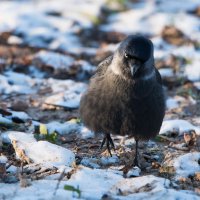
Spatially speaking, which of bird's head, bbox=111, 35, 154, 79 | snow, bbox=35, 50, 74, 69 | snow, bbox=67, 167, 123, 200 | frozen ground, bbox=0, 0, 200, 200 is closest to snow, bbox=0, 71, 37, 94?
frozen ground, bbox=0, 0, 200, 200

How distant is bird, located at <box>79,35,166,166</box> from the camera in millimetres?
5270

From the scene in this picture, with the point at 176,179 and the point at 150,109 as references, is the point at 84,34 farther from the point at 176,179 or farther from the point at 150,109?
the point at 176,179

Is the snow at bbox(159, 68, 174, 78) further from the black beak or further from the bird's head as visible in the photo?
the black beak

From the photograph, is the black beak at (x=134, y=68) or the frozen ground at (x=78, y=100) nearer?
the frozen ground at (x=78, y=100)

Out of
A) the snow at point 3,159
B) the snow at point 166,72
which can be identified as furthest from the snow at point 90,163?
the snow at point 166,72

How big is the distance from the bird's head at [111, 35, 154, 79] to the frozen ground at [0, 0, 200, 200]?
71cm

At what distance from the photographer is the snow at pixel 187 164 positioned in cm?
480

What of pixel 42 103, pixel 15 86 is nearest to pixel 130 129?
pixel 42 103

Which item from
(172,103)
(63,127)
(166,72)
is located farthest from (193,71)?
(63,127)

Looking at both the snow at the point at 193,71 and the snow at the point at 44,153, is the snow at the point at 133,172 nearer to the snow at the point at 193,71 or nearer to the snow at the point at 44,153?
the snow at the point at 44,153

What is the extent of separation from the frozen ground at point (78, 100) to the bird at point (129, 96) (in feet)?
0.82

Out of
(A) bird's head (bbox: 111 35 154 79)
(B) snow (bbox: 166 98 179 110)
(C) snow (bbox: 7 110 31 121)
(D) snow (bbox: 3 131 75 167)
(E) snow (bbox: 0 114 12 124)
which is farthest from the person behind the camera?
(B) snow (bbox: 166 98 179 110)

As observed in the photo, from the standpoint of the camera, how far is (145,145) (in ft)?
19.6

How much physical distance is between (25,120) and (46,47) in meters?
2.81
